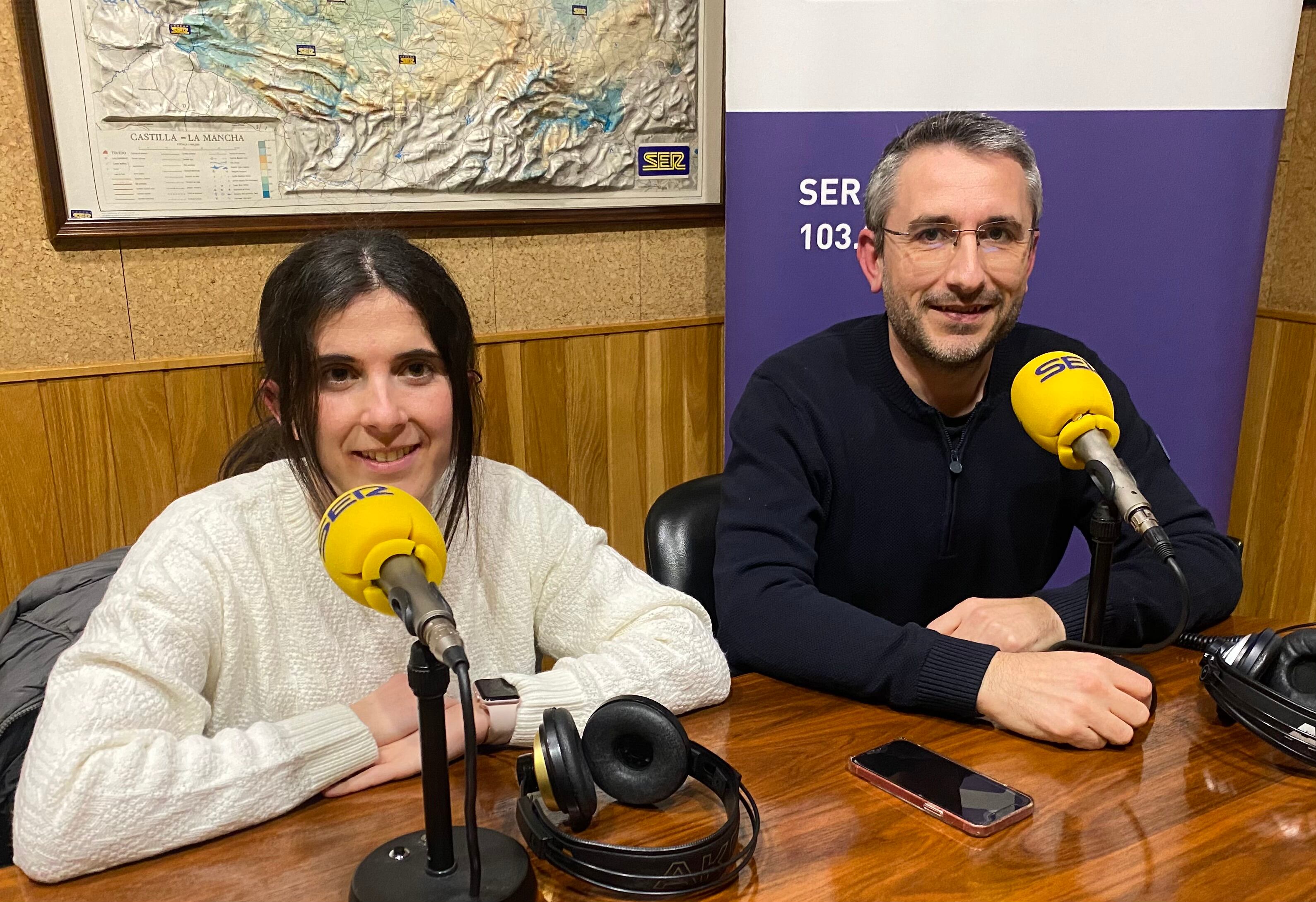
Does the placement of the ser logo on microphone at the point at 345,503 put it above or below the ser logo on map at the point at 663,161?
below

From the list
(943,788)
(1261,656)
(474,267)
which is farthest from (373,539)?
(474,267)

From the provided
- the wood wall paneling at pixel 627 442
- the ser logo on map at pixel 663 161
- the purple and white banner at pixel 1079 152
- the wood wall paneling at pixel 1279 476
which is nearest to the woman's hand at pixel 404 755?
the purple and white banner at pixel 1079 152

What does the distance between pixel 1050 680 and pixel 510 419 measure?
2.00 meters

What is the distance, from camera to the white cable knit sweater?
989 mm

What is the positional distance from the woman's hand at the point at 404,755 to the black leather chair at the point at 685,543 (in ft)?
1.94

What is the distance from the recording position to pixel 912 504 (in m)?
1.75

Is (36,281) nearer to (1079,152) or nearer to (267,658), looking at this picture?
(267,658)

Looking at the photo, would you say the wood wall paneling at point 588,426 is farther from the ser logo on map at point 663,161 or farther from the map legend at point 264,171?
the map legend at point 264,171

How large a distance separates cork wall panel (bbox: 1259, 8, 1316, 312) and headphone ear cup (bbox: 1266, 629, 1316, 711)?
7.36ft

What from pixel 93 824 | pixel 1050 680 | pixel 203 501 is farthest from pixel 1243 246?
pixel 93 824

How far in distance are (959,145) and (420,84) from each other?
1.56 metres

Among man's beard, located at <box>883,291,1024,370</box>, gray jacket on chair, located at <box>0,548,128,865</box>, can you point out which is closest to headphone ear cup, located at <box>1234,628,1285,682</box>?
man's beard, located at <box>883,291,1024,370</box>

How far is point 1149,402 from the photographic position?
2582 millimetres

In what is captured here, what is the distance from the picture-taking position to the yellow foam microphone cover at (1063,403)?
1.21m
